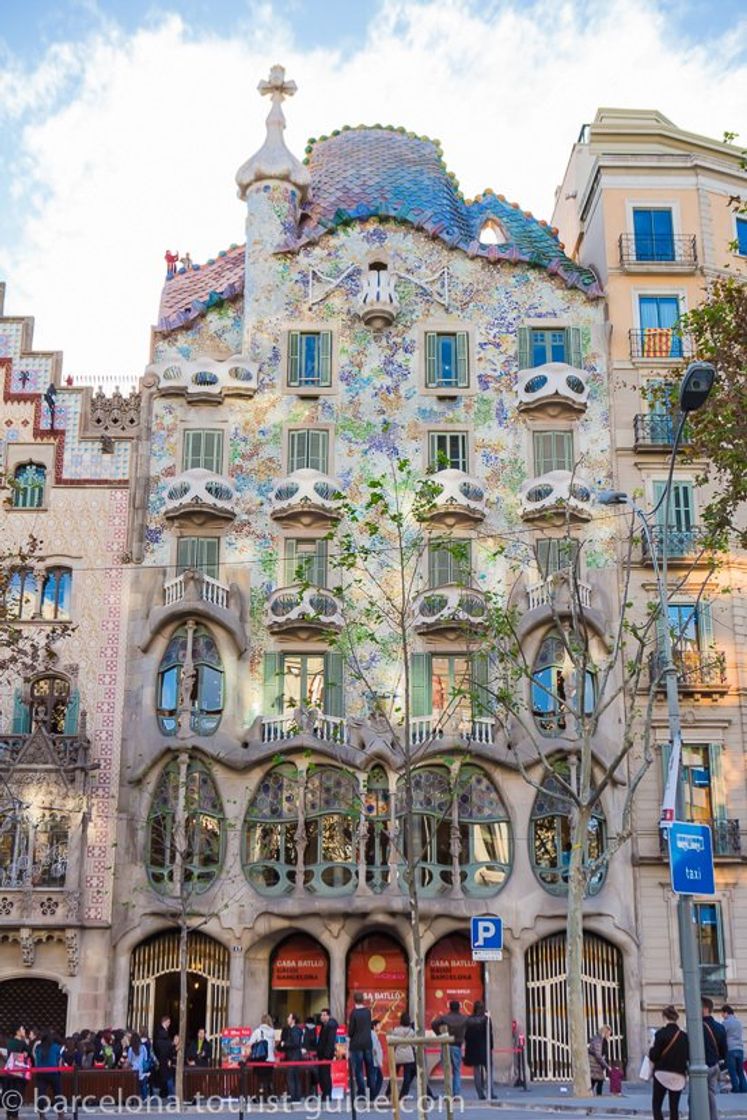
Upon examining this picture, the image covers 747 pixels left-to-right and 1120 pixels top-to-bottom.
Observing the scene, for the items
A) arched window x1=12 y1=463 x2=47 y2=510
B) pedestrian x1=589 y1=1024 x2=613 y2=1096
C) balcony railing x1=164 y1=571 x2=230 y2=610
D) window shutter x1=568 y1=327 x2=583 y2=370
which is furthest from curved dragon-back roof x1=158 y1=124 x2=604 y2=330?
pedestrian x1=589 y1=1024 x2=613 y2=1096

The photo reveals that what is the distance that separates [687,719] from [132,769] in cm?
1342

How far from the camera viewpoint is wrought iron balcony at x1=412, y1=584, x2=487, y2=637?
1363 inches

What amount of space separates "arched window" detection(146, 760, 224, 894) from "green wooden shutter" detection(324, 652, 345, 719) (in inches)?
134

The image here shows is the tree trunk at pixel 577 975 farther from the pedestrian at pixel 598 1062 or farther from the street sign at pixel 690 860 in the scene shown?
the street sign at pixel 690 860

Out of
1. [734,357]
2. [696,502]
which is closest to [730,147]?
[696,502]

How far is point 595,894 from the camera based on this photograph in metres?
32.8

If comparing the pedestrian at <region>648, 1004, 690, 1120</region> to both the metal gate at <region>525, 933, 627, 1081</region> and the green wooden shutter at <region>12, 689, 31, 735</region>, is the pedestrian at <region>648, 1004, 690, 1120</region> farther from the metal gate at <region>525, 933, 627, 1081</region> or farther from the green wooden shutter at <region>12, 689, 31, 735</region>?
the green wooden shutter at <region>12, 689, 31, 735</region>

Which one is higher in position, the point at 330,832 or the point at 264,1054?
the point at 330,832

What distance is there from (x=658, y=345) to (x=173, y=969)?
66.1 feet

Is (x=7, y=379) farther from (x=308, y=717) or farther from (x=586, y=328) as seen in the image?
(x=586, y=328)

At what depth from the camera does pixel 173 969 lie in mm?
33156

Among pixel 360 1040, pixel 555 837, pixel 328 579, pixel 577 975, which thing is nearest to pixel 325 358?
pixel 328 579

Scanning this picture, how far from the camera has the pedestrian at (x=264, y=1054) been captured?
24.4 meters

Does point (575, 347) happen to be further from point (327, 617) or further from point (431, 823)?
point (431, 823)
